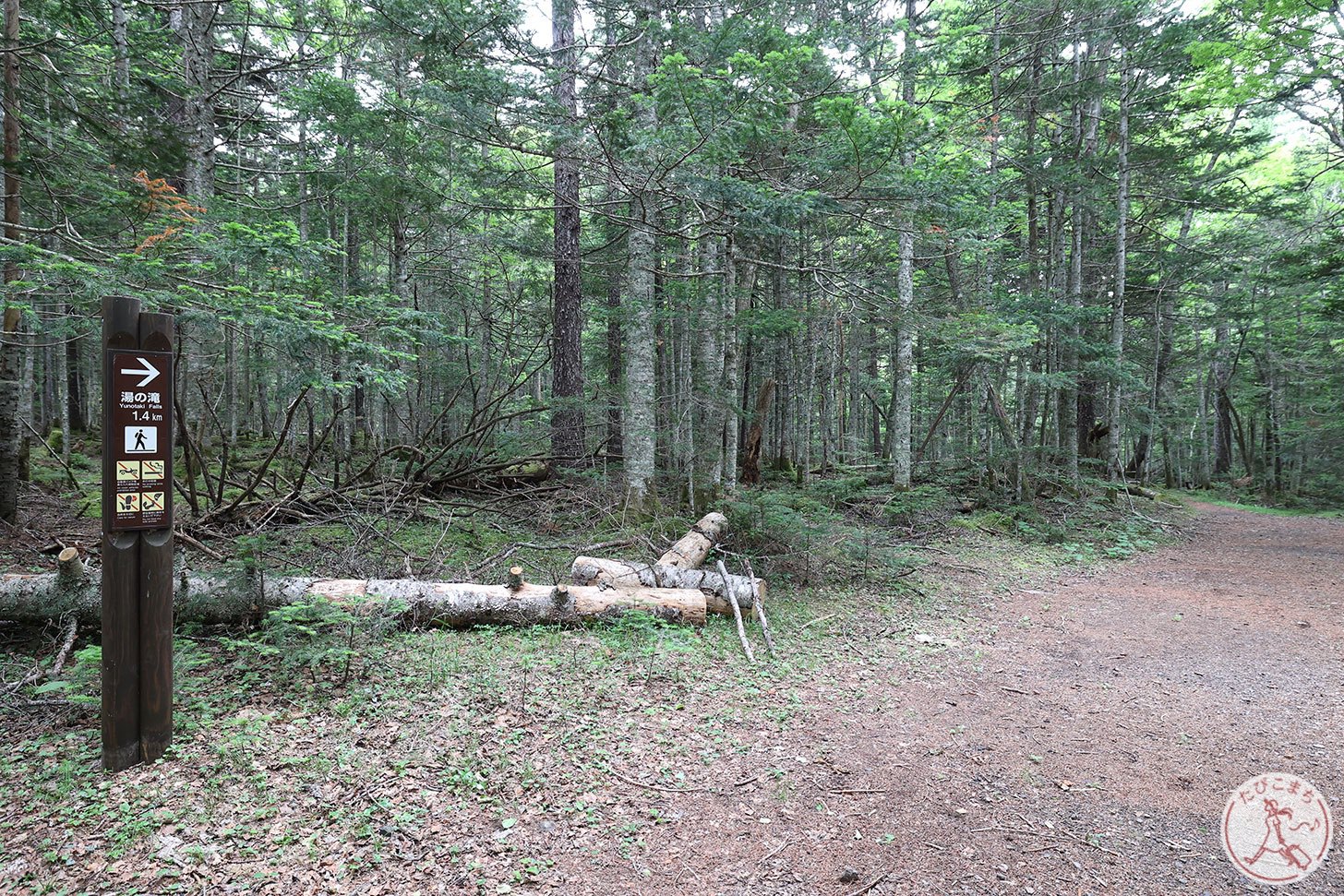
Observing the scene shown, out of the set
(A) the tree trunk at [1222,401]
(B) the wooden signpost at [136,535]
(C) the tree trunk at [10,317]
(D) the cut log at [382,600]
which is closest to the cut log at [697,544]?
(D) the cut log at [382,600]

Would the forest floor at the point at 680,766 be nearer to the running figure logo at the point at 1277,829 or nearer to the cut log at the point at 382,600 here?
the running figure logo at the point at 1277,829

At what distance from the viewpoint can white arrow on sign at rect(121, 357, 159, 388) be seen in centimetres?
356

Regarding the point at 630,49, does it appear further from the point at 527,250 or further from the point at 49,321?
the point at 49,321

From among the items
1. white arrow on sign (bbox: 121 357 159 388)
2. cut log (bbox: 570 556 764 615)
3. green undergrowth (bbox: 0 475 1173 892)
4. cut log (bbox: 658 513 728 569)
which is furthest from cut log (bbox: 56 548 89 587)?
cut log (bbox: 658 513 728 569)

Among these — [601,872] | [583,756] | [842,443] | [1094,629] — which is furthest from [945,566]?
[842,443]

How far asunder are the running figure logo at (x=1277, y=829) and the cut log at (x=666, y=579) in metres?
4.16

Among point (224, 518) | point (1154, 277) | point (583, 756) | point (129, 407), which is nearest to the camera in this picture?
point (129, 407)

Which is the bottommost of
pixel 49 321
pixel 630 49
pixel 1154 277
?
pixel 49 321

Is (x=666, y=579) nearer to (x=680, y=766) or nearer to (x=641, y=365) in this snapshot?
(x=680, y=766)

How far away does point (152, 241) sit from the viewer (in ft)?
18.1

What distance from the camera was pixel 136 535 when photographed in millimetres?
3566

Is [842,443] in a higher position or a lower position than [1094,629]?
higher

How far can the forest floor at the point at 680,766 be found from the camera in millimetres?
2906

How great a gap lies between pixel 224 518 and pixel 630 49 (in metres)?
9.54
